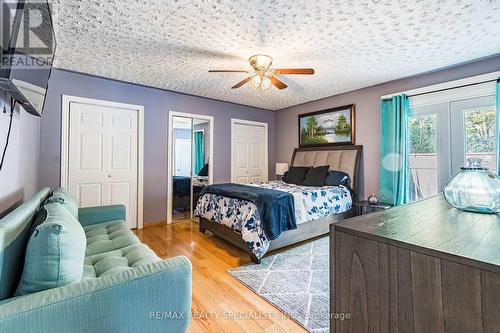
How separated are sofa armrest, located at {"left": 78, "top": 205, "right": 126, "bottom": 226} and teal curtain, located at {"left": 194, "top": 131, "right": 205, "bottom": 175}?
211 centimetres

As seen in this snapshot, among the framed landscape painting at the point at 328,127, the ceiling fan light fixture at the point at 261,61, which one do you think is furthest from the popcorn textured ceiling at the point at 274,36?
the framed landscape painting at the point at 328,127

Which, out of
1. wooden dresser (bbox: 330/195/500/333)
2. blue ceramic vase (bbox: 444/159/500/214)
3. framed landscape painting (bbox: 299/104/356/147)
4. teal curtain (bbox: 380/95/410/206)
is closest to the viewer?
wooden dresser (bbox: 330/195/500/333)

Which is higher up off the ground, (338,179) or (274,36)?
(274,36)

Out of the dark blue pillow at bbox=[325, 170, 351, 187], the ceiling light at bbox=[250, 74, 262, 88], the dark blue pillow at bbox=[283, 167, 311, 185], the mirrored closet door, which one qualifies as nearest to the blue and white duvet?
the dark blue pillow at bbox=[325, 170, 351, 187]

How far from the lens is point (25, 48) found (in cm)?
128

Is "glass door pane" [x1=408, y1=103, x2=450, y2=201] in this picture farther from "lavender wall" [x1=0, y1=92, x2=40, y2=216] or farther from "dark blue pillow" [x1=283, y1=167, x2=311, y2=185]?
"lavender wall" [x1=0, y1=92, x2=40, y2=216]

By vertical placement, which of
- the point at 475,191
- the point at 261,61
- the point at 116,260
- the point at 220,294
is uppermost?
the point at 261,61

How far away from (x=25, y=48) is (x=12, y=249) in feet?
3.45

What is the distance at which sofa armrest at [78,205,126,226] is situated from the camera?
239 centimetres

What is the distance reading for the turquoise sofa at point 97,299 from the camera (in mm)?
879

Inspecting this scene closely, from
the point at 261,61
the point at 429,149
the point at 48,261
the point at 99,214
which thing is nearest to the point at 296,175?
the point at 429,149

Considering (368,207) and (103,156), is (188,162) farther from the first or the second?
(368,207)

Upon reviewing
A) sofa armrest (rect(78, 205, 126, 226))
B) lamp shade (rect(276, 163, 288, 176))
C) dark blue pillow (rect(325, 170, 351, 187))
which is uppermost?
lamp shade (rect(276, 163, 288, 176))

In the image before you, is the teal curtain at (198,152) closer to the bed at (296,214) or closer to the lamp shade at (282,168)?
the bed at (296,214)
